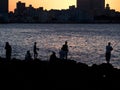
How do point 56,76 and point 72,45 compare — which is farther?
point 72,45

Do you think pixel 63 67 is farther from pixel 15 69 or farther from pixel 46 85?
pixel 46 85

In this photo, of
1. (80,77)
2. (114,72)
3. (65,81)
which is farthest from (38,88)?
(114,72)

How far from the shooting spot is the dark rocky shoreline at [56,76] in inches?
722

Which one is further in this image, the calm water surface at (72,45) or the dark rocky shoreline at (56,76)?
the calm water surface at (72,45)

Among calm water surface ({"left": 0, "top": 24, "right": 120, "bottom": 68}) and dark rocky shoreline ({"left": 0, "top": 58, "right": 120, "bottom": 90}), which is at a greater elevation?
dark rocky shoreline ({"left": 0, "top": 58, "right": 120, "bottom": 90})

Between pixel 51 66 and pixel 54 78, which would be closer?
pixel 54 78

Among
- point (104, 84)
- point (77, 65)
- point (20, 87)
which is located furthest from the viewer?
point (77, 65)

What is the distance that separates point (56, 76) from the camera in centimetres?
2039

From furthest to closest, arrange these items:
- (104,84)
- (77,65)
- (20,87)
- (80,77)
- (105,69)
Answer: (77,65), (105,69), (80,77), (104,84), (20,87)

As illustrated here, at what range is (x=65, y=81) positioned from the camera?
762 inches

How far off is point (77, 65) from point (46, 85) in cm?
545

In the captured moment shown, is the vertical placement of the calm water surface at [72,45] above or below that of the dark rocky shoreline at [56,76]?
below

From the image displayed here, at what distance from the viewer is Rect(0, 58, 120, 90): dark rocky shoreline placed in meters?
18.3

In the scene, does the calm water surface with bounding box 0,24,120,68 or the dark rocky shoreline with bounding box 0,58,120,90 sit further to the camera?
the calm water surface with bounding box 0,24,120,68
